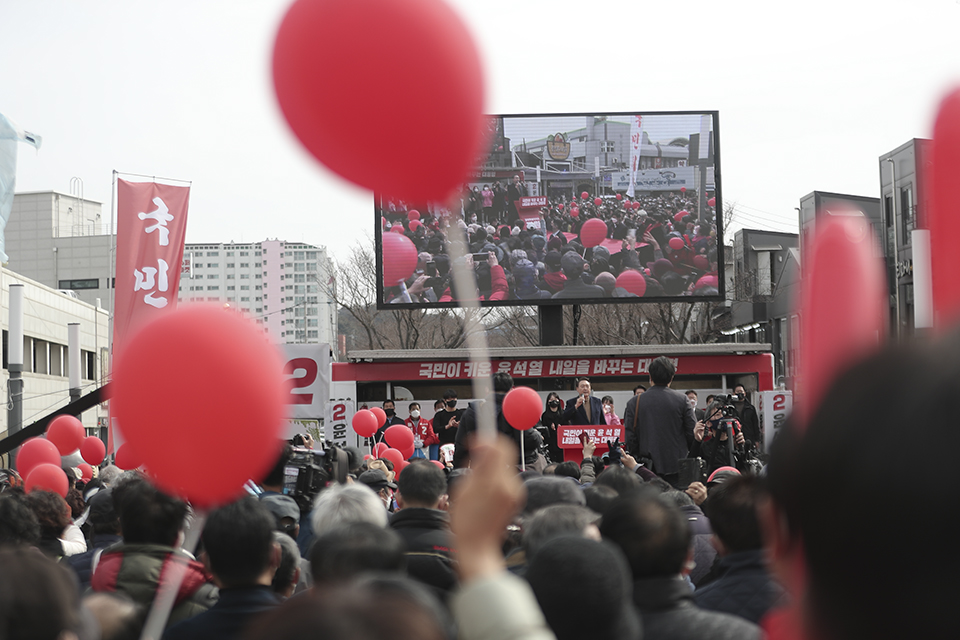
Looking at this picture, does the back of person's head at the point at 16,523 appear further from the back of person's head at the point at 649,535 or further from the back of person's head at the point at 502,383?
the back of person's head at the point at 502,383

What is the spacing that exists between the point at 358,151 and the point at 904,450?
65.4 inches

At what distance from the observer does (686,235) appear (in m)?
20.0

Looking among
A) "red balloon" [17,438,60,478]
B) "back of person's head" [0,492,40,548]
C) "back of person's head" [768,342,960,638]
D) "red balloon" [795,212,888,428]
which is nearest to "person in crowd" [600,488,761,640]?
"red balloon" [795,212,888,428]

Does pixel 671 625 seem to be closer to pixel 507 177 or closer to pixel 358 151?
pixel 358 151

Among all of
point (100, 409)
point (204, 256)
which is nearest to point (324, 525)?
point (100, 409)

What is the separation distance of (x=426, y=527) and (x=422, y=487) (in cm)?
18

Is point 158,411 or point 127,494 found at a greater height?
point 158,411

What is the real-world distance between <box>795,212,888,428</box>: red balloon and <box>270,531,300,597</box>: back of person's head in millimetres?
2054

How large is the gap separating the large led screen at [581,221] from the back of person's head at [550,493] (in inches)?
632

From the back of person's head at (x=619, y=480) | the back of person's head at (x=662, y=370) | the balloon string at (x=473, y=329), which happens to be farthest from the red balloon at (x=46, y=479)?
the balloon string at (x=473, y=329)

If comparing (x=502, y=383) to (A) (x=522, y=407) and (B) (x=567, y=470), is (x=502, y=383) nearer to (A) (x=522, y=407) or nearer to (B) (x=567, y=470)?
(A) (x=522, y=407)

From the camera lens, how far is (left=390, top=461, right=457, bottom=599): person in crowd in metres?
3.38

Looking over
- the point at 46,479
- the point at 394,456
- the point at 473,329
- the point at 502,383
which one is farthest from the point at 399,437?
the point at 473,329

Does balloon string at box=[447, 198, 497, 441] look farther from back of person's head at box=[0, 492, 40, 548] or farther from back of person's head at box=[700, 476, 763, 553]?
back of person's head at box=[0, 492, 40, 548]
